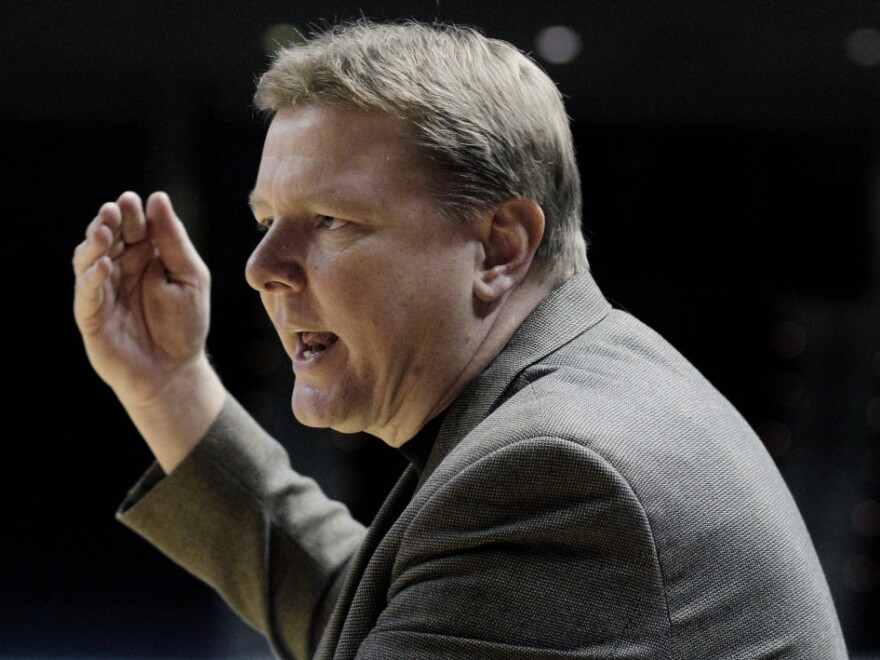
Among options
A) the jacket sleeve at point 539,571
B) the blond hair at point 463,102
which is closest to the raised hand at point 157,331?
the blond hair at point 463,102

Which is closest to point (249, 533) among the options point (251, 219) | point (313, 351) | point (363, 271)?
point (313, 351)

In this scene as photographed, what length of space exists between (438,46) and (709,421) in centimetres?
46

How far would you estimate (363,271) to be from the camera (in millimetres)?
1054

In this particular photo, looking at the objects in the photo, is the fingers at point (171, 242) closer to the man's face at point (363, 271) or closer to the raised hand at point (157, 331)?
the raised hand at point (157, 331)

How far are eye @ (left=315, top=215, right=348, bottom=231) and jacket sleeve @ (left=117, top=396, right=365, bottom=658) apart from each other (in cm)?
44

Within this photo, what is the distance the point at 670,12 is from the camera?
2.08 m

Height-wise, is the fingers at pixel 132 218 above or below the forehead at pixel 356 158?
below

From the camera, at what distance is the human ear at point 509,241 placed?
109 centimetres

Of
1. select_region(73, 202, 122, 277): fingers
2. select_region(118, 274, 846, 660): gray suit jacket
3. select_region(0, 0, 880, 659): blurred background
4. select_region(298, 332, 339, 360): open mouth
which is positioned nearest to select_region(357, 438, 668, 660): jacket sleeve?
select_region(118, 274, 846, 660): gray suit jacket

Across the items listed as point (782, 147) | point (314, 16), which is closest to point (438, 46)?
point (314, 16)

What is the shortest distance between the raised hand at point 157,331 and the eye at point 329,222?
0.36 m

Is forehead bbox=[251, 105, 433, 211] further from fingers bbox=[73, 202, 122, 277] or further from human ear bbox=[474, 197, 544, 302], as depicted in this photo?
fingers bbox=[73, 202, 122, 277]

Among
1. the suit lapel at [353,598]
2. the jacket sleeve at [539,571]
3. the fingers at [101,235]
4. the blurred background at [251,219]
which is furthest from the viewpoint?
the blurred background at [251,219]

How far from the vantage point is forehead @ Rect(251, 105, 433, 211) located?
1.06 metres
